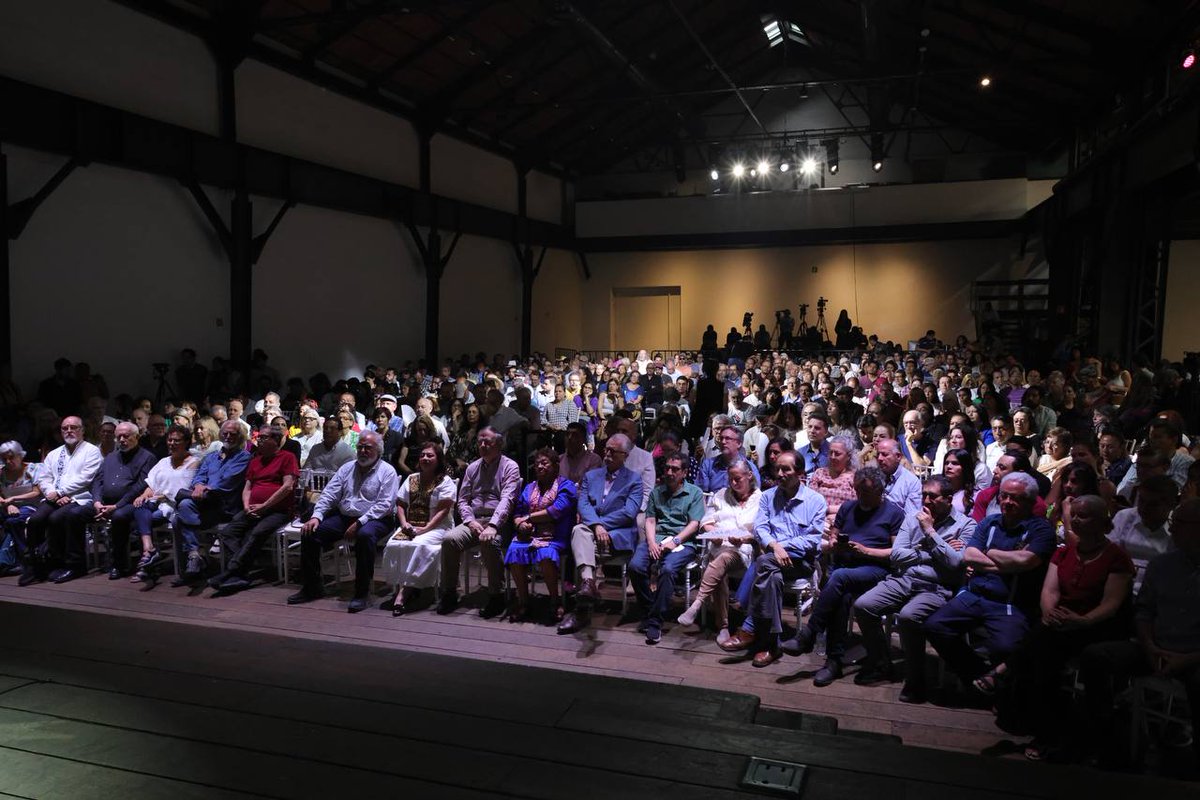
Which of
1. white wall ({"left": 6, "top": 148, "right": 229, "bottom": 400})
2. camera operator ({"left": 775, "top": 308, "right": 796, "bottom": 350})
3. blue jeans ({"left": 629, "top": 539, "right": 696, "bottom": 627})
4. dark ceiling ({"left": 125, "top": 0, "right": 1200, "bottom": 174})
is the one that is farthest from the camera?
camera operator ({"left": 775, "top": 308, "right": 796, "bottom": 350})

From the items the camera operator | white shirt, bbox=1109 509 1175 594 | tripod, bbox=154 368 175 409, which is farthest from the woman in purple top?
the camera operator

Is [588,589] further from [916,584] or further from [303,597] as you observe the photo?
[303,597]

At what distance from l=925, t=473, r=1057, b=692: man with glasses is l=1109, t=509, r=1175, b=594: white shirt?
0.48 m

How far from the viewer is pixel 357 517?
17.3 ft

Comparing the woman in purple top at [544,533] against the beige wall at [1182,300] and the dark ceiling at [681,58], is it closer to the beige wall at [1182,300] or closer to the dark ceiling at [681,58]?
the dark ceiling at [681,58]

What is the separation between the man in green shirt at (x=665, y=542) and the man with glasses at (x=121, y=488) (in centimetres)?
357

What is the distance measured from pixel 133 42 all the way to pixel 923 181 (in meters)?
17.6

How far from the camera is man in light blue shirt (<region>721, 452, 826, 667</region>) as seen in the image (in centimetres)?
419

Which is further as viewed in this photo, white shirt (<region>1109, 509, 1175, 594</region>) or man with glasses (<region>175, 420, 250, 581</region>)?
man with glasses (<region>175, 420, 250, 581</region>)

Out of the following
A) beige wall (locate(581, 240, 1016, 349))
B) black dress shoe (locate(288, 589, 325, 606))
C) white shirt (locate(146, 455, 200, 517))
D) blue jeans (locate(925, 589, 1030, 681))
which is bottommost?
black dress shoe (locate(288, 589, 325, 606))

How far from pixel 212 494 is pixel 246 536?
0.42 m

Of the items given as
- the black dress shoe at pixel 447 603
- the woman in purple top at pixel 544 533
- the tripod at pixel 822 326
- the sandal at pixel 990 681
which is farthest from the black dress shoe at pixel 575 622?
the tripod at pixel 822 326

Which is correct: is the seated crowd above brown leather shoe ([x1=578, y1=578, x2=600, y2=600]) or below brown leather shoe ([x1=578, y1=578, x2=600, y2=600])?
above

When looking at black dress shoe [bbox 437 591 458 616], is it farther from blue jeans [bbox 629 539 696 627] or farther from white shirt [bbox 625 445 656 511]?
white shirt [bbox 625 445 656 511]
